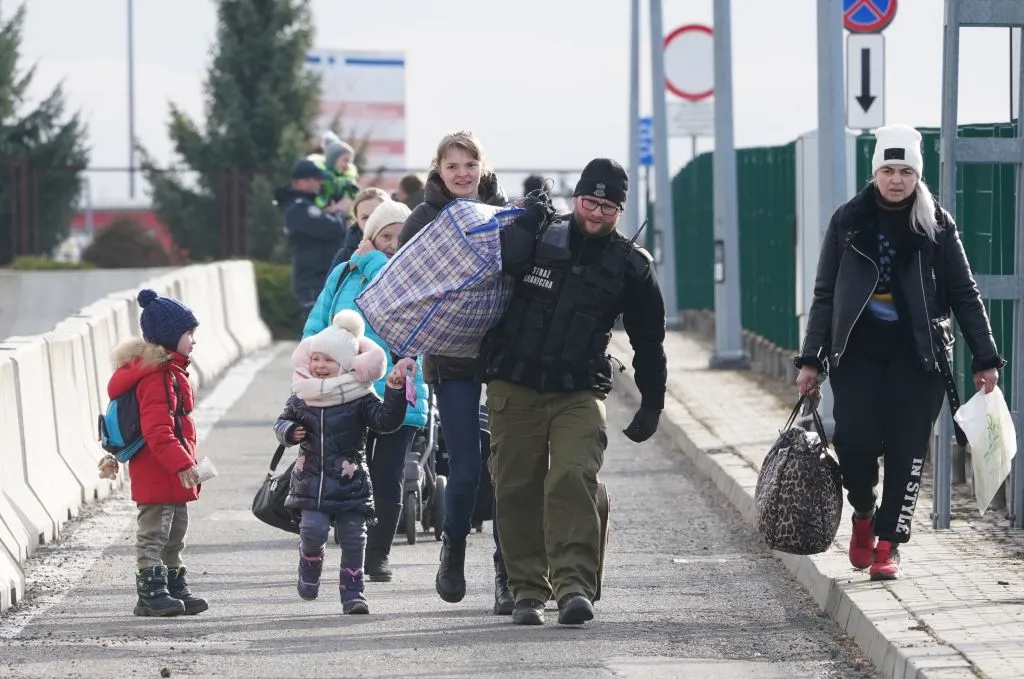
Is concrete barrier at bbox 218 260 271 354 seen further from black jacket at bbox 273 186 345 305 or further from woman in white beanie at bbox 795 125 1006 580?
woman in white beanie at bbox 795 125 1006 580

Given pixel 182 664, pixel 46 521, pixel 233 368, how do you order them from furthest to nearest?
pixel 233 368, pixel 46 521, pixel 182 664

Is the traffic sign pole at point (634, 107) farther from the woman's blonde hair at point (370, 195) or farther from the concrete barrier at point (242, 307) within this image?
the woman's blonde hair at point (370, 195)

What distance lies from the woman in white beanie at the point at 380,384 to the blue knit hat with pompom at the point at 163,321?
959mm

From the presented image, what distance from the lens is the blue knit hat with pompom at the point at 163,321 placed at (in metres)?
A: 9.33

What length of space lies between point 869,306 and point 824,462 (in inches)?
24.9

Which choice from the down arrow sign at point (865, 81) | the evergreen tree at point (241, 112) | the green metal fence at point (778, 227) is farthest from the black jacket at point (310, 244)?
the evergreen tree at point (241, 112)

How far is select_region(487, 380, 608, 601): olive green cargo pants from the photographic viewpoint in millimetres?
8984

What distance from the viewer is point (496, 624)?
29.9 feet

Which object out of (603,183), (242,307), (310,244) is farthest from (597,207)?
(242,307)

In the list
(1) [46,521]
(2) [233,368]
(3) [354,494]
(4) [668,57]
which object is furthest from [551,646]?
(4) [668,57]

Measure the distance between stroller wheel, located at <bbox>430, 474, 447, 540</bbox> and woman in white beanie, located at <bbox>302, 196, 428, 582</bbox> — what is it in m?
0.74

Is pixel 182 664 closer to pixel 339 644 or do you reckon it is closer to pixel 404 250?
pixel 339 644

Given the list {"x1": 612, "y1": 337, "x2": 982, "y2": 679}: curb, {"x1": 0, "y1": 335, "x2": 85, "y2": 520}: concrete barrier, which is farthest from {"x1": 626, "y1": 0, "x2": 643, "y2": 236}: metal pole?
{"x1": 0, "y1": 335, "x2": 85, "y2": 520}: concrete barrier

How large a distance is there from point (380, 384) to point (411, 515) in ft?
3.04
